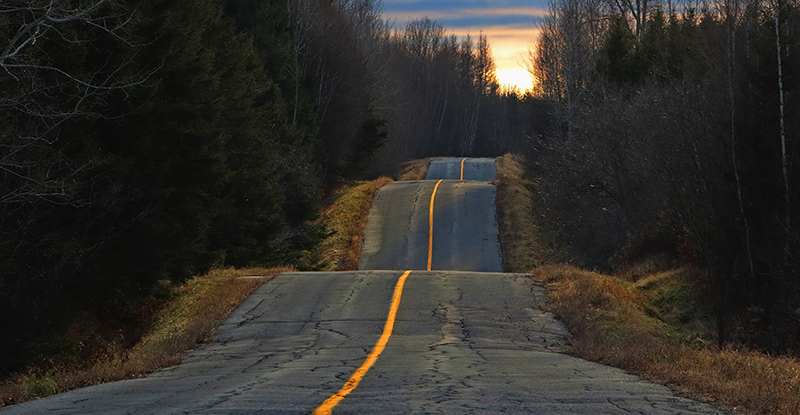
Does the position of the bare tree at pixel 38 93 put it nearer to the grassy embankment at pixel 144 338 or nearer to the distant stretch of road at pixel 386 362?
the grassy embankment at pixel 144 338

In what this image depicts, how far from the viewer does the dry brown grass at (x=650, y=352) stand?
759 cm

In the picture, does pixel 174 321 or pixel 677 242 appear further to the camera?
pixel 677 242

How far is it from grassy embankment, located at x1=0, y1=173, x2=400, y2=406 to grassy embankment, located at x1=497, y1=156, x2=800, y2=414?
668 cm

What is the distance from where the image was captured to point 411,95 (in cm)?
10344

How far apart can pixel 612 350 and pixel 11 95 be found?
1131 cm

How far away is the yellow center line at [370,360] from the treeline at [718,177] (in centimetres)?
670

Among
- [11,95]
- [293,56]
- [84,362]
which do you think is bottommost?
[84,362]

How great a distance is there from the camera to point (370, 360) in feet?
35.7

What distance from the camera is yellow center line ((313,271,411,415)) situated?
22.3 feet

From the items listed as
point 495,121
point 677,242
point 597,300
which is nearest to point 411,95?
point 495,121

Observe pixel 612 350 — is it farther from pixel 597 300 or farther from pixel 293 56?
pixel 293 56

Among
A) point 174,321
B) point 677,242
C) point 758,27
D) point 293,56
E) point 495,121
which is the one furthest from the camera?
point 495,121

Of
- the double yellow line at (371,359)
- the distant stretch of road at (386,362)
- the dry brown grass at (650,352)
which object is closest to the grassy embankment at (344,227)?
the distant stretch of road at (386,362)

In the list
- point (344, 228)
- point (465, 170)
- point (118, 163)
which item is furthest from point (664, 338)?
point (465, 170)
